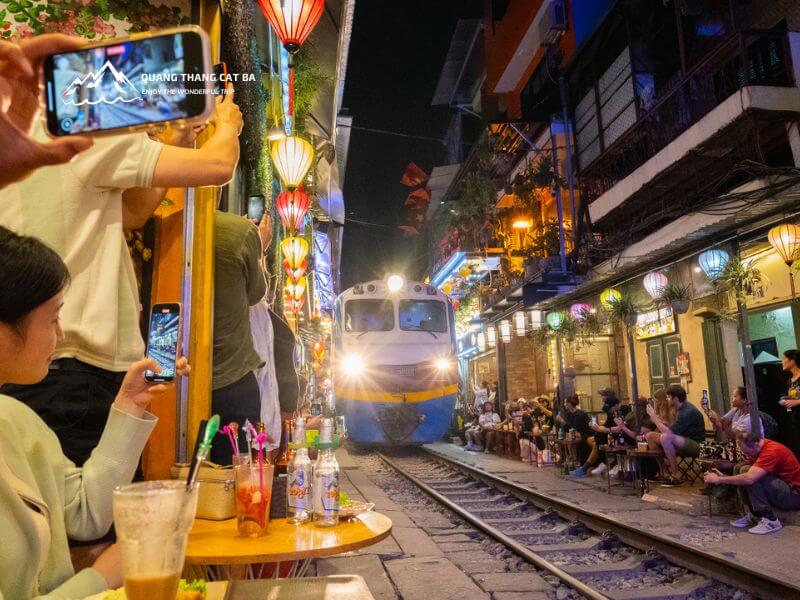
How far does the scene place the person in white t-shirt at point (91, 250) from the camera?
5.99ft

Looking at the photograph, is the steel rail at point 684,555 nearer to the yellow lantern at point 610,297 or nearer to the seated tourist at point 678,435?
the seated tourist at point 678,435

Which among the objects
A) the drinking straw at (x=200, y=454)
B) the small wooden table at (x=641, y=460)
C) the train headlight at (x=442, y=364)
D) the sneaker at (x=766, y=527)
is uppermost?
the train headlight at (x=442, y=364)

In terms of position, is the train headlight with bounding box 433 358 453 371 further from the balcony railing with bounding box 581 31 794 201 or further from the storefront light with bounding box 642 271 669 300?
the balcony railing with bounding box 581 31 794 201

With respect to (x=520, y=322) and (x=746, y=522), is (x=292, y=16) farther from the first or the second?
(x=520, y=322)

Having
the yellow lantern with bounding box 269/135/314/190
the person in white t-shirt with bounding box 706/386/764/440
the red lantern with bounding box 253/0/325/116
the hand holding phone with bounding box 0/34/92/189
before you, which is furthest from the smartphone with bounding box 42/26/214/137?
the person in white t-shirt with bounding box 706/386/764/440

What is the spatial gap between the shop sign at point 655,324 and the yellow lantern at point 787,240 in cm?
523

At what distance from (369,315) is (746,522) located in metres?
9.45

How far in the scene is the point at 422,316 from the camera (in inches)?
579

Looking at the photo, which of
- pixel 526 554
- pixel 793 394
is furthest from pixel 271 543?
pixel 793 394

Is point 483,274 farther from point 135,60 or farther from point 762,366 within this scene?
point 135,60

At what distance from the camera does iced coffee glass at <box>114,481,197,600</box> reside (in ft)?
3.30

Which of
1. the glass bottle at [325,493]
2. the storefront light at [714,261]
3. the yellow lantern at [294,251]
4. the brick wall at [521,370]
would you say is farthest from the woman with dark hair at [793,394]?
the brick wall at [521,370]

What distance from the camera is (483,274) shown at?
81.3ft

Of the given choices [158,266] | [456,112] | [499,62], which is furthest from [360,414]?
[456,112]
